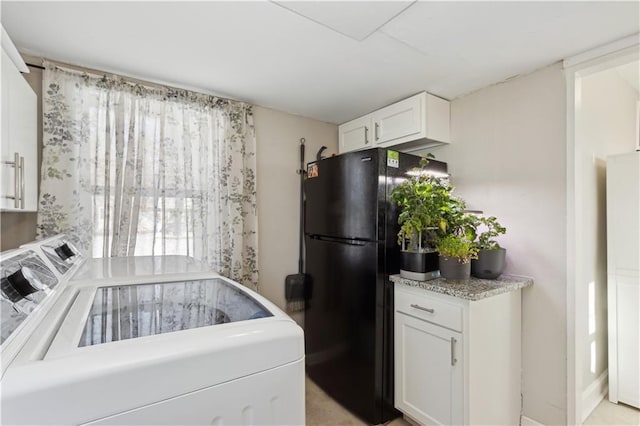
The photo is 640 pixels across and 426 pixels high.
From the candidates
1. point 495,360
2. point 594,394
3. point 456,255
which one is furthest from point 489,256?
point 594,394

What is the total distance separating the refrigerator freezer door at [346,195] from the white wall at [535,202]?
872 millimetres

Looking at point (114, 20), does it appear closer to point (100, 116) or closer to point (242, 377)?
point (100, 116)

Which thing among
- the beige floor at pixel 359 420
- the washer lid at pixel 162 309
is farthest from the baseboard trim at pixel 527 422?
the washer lid at pixel 162 309

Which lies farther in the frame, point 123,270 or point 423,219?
point 423,219

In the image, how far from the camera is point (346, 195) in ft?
7.06

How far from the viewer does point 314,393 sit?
91.7 inches

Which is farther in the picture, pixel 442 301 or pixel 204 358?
pixel 442 301

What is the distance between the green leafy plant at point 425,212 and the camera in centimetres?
180

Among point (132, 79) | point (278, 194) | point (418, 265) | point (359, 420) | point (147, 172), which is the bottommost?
point (359, 420)

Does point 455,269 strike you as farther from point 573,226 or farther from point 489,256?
point 573,226

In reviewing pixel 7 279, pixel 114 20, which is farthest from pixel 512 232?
pixel 114 20

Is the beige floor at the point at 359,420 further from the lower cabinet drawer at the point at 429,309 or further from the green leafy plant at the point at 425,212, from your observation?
the green leafy plant at the point at 425,212

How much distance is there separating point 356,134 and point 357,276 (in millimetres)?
1377

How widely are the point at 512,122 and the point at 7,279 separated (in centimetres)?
254
